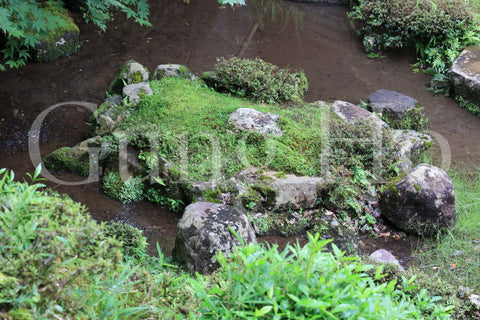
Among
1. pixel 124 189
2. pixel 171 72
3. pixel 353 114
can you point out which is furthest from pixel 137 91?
pixel 353 114

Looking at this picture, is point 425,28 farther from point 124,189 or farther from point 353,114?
point 124,189

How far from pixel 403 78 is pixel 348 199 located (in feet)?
16.4

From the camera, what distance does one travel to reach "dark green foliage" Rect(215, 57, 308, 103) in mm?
7738

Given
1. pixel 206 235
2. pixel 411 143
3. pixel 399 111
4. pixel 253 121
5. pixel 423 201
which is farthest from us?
pixel 399 111

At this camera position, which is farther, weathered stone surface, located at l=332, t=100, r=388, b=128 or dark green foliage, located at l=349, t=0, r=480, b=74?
dark green foliage, located at l=349, t=0, r=480, b=74

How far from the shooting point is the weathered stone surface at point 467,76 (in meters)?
8.83

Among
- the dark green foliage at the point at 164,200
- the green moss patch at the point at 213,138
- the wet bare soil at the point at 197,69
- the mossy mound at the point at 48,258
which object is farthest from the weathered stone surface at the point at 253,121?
the mossy mound at the point at 48,258

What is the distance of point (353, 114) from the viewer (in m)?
7.34

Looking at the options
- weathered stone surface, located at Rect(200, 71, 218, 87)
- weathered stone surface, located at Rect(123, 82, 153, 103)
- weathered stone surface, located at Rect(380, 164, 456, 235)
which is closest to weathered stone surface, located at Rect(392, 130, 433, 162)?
Answer: weathered stone surface, located at Rect(380, 164, 456, 235)

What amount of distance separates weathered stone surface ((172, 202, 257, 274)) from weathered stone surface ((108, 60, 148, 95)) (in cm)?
408

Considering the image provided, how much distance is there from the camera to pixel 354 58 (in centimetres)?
1041

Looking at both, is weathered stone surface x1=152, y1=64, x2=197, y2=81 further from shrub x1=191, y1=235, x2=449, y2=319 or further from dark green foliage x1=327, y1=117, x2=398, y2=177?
shrub x1=191, y1=235, x2=449, y2=319

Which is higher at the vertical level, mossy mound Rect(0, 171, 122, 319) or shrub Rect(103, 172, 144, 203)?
mossy mound Rect(0, 171, 122, 319)

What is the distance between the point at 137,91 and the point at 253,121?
2190 mm
